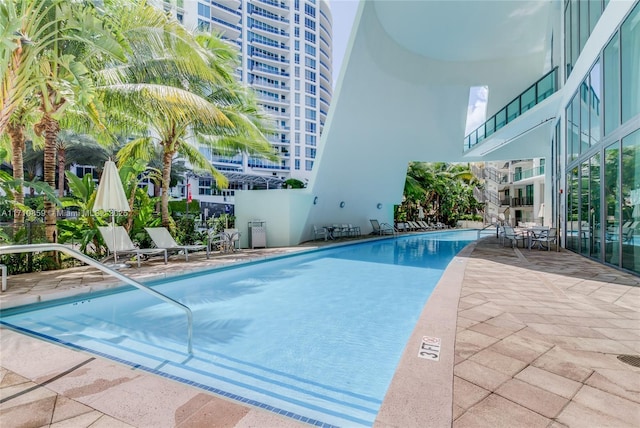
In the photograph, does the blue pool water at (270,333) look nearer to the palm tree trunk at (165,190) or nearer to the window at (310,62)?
the palm tree trunk at (165,190)

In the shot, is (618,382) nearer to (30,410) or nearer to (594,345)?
(594,345)

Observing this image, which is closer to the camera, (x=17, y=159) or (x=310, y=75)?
(x=17, y=159)

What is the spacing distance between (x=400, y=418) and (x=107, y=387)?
2120 mm

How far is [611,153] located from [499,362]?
6728mm

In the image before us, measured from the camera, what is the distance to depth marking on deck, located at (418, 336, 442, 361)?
291 cm

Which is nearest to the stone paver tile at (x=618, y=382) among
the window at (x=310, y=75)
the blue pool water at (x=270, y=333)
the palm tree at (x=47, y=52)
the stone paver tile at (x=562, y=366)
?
the stone paver tile at (x=562, y=366)

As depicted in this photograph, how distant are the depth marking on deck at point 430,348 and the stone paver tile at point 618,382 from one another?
1097 millimetres

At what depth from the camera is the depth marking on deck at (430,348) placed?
2914mm

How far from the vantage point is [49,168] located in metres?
7.62

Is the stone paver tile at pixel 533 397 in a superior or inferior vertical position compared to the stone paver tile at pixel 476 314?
inferior

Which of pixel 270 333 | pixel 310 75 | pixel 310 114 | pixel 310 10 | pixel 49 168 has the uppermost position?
pixel 310 10

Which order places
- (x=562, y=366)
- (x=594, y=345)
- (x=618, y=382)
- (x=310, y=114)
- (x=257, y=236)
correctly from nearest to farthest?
(x=618, y=382) → (x=562, y=366) → (x=594, y=345) → (x=257, y=236) → (x=310, y=114)

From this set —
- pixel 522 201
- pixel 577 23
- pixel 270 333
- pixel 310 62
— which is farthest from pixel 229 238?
pixel 310 62

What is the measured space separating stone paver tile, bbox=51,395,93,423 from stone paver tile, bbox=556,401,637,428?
3065mm
